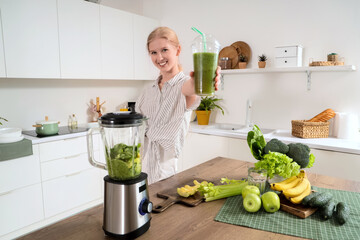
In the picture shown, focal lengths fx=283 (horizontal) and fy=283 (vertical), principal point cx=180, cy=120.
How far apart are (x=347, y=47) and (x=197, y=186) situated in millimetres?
2210

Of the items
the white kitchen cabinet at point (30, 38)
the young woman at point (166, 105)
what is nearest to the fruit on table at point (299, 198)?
the young woman at point (166, 105)

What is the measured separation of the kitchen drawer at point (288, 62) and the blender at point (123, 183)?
220 cm

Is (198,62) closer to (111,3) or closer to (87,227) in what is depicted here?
(87,227)

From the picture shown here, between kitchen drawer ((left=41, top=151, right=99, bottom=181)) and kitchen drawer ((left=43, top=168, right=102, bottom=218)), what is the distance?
4cm

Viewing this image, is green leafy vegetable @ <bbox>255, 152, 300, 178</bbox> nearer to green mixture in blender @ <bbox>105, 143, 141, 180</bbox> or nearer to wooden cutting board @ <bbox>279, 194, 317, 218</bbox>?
wooden cutting board @ <bbox>279, 194, 317, 218</bbox>

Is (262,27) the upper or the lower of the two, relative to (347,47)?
upper

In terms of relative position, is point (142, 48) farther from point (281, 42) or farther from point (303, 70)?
point (303, 70)

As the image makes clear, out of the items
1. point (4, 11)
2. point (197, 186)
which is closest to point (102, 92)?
point (4, 11)

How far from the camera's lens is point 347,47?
2578mm

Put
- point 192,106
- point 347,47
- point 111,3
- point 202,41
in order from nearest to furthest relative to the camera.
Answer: point 202,41, point 192,106, point 347,47, point 111,3

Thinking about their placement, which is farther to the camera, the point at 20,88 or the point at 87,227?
the point at 20,88

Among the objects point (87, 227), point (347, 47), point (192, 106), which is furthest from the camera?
point (347, 47)

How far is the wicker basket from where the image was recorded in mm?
2463

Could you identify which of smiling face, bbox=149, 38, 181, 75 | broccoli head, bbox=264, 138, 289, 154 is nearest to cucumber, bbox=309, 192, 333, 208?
broccoli head, bbox=264, 138, 289, 154
